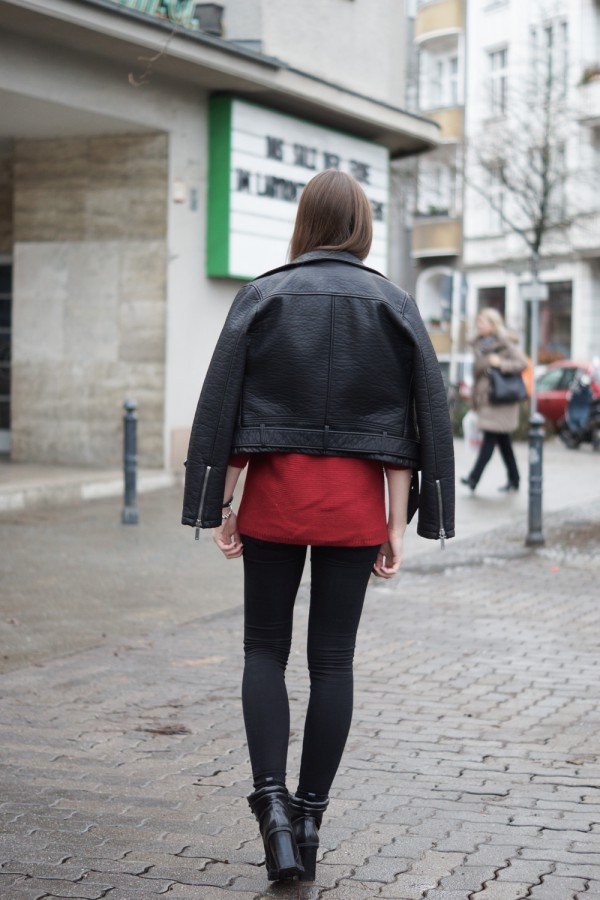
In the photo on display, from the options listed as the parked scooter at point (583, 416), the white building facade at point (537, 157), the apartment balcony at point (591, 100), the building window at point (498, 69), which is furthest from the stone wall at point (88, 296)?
the building window at point (498, 69)

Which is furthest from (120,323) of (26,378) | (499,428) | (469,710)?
(469,710)

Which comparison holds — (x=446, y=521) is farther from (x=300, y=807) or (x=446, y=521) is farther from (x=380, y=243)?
(x=380, y=243)

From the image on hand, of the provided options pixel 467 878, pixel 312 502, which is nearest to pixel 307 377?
pixel 312 502

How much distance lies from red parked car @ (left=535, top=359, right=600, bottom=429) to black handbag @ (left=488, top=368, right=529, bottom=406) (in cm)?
1179

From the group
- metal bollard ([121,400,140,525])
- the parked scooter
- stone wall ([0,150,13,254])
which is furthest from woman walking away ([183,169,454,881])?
the parked scooter

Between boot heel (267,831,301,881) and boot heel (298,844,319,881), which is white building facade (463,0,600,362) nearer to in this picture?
boot heel (298,844,319,881)

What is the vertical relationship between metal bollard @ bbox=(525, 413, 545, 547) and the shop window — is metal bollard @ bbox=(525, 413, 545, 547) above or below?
below

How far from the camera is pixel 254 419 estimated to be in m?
3.58

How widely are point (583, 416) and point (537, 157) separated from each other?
45.5ft

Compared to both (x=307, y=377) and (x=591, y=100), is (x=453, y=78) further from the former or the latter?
(x=307, y=377)

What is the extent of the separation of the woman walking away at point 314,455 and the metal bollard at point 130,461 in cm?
771

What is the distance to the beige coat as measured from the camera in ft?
45.5

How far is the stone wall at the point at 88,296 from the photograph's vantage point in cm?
1495

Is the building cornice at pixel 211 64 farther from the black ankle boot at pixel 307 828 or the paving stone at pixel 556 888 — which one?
the paving stone at pixel 556 888
